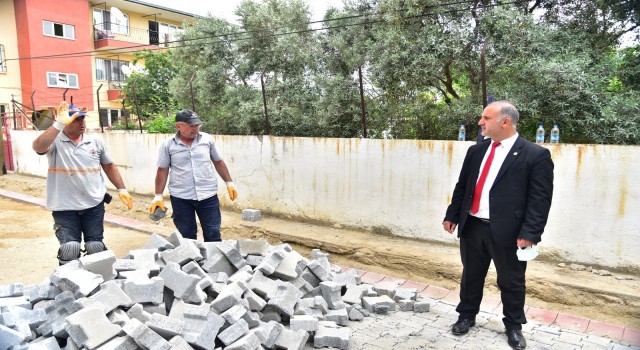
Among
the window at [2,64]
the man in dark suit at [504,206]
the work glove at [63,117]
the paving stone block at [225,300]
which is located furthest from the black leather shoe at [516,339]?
the window at [2,64]

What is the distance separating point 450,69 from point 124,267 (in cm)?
502

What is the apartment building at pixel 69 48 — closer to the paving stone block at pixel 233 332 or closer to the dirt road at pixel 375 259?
the dirt road at pixel 375 259

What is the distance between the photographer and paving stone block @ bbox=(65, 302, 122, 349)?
286cm

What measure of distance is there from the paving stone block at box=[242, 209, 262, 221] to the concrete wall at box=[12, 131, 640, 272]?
342mm

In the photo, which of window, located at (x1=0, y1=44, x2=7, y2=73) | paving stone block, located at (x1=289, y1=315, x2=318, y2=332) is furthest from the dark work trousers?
window, located at (x1=0, y1=44, x2=7, y2=73)

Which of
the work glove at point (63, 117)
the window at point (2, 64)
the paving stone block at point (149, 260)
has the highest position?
the window at point (2, 64)

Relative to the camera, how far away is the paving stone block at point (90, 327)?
2857 mm

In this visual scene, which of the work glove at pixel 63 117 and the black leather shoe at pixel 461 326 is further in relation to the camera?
the work glove at pixel 63 117

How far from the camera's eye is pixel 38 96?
19.2m

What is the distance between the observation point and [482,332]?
375 centimetres

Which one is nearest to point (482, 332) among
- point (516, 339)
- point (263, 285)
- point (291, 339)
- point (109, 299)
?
point (516, 339)

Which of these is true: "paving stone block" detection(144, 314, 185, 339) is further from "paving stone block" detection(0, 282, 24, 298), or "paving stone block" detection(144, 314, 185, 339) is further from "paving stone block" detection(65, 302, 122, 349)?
"paving stone block" detection(0, 282, 24, 298)

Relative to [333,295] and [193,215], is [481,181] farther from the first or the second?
[193,215]

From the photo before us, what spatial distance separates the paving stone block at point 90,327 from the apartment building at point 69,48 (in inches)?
625
